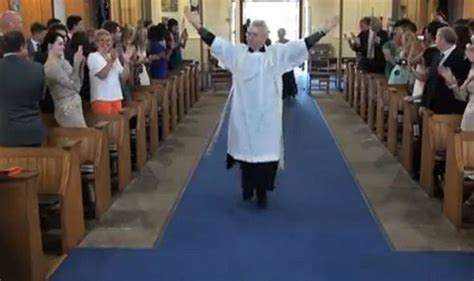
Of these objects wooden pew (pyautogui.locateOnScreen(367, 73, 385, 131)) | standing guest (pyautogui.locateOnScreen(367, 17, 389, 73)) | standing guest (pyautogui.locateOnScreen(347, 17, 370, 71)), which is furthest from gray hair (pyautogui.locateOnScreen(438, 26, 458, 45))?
standing guest (pyautogui.locateOnScreen(347, 17, 370, 71))

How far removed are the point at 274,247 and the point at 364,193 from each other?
1.71 meters

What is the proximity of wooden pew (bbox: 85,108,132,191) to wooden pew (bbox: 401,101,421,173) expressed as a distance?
2.80m

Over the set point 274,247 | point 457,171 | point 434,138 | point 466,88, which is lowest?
point 274,247

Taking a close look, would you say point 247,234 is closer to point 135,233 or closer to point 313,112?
point 135,233

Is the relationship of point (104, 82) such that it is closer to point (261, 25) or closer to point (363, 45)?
point (261, 25)

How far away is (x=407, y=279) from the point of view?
4.44 m

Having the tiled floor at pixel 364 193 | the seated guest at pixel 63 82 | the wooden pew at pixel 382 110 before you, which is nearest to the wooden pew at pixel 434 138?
the tiled floor at pixel 364 193

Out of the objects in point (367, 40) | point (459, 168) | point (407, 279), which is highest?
point (367, 40)

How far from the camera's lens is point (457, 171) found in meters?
5.40

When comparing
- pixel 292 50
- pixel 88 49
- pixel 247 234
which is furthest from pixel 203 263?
pixel 88 49

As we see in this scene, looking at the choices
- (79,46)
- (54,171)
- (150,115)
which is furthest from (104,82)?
(54,171)

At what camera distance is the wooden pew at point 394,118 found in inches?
314

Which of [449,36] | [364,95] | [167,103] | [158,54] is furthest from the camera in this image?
[364,95]

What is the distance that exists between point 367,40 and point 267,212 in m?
6.54
